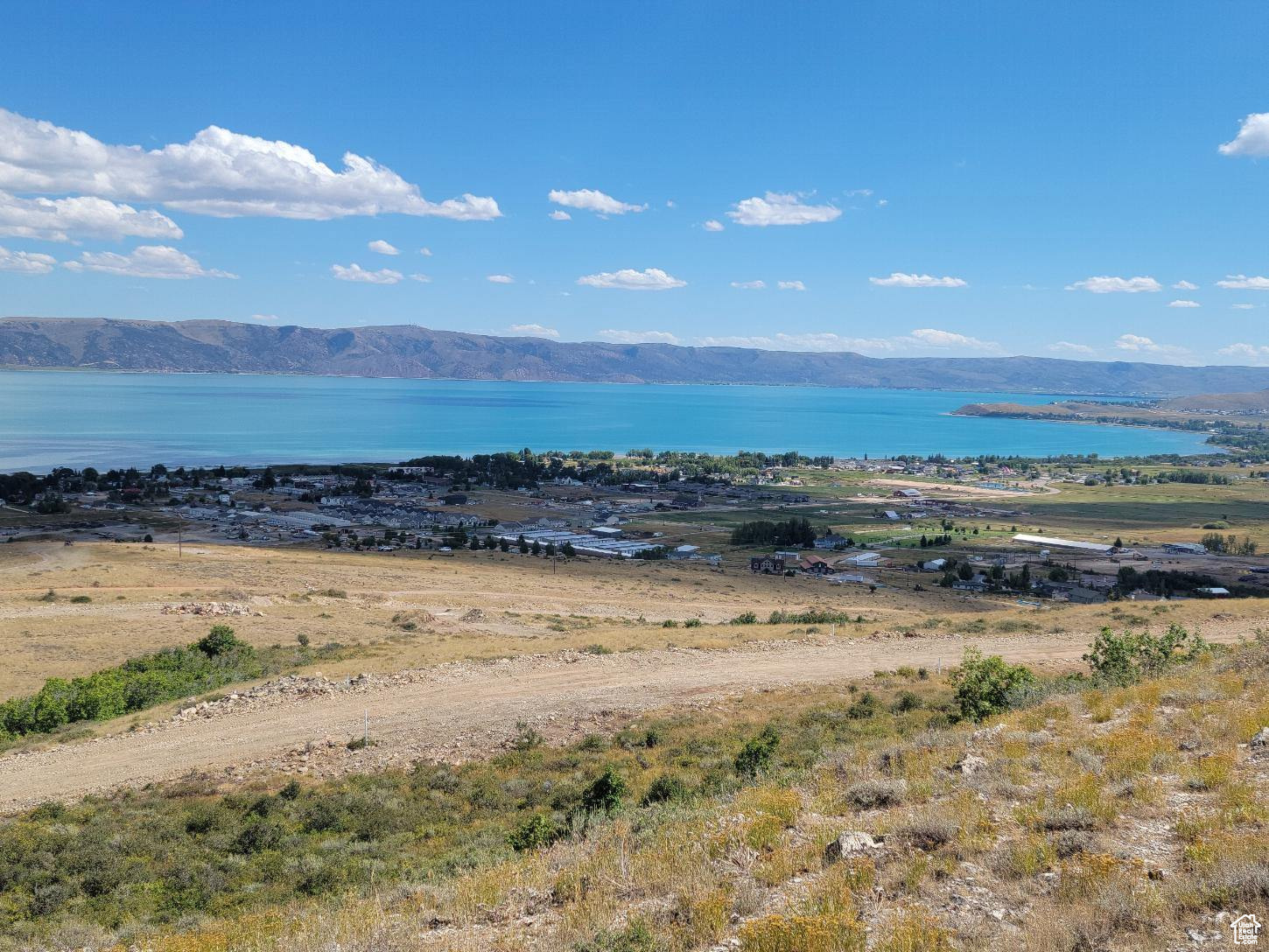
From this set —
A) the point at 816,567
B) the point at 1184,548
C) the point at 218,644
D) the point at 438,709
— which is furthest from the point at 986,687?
the point at 1184,548

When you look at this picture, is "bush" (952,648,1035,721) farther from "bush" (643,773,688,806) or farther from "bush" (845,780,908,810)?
"bush" (643,773,688,806)

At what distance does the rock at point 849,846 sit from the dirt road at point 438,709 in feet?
29.5

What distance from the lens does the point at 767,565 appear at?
62938mm

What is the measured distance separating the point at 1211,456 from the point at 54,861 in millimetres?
230402

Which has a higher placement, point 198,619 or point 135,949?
point 135,949

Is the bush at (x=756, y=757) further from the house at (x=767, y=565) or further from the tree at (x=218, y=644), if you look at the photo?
the house at (x=767, y=565)

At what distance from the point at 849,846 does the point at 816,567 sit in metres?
56.0

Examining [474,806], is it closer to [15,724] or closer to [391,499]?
[15,724]

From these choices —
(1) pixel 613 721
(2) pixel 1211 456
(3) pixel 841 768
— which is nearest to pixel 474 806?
(1) pixel 613 721

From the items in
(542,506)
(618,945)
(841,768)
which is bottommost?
(542,506)

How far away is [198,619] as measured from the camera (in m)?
32.2

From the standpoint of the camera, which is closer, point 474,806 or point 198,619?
point 474,806

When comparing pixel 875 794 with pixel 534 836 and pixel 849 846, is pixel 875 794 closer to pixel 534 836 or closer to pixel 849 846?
pixel 849 846

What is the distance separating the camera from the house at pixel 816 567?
6065 centimetres
